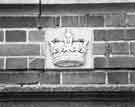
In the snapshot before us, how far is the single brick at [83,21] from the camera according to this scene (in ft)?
9.96

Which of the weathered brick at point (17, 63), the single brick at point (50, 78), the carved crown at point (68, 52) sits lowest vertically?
the single brick at point (50, 78)

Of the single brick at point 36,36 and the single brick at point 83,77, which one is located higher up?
the single brick at point 36,36

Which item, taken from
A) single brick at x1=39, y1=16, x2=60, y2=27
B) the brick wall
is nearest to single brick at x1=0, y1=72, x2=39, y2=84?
the brick wall

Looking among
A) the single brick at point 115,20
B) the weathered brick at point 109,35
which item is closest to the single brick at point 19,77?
→ the weathered brick at point 109,35

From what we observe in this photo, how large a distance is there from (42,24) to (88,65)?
0.38 m

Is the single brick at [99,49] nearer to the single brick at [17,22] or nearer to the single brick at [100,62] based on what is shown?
the single brick at [100,62]

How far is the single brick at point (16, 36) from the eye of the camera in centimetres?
304

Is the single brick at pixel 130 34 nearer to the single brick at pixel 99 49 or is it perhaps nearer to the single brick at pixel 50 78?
the single brick at pixel 99 49

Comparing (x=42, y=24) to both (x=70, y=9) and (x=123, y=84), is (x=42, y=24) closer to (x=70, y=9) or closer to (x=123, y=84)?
(x=70, y=9)

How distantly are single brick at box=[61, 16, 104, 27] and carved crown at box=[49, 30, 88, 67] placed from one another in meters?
0.10

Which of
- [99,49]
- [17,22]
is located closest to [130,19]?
[99,49]

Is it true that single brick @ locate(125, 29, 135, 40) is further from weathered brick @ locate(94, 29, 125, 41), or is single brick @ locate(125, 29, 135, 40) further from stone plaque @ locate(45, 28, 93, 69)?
stone plaque @ locate(45, 28, 93, 69)

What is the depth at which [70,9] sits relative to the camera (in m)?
Answer: 3.05

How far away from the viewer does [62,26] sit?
9.96ft
